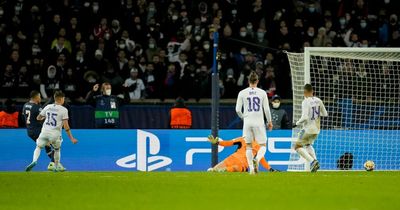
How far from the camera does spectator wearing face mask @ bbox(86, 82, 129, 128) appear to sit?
2253 centimetres

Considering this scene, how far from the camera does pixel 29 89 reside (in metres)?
24.5

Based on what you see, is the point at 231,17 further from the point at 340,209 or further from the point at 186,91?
the point at 340,209

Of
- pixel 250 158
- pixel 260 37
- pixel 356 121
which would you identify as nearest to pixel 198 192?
pixel 250 158

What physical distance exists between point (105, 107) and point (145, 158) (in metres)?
1.63

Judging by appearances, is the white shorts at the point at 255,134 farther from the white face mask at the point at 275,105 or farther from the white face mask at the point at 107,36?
the white face mask at the point at 107,36

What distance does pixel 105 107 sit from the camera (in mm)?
22656

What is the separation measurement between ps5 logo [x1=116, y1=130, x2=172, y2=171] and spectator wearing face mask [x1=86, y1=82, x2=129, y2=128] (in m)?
0.99

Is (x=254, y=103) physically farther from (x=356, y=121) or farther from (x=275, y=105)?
(x=356, y=121)

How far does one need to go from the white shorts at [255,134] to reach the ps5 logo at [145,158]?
5033 millimetres

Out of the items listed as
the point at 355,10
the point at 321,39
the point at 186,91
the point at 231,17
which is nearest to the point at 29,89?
the point at 186,91

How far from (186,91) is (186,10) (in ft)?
11.8

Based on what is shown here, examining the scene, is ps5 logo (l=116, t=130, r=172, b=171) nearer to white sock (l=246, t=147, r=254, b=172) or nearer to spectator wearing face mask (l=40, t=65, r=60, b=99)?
spectator wearing face mask (l=40, t=65, r=60, b=99)

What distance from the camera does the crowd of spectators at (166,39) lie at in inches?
974

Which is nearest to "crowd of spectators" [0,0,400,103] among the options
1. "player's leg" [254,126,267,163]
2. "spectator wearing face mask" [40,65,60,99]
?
"spectator wearing face mask" [40,65,60,99]
